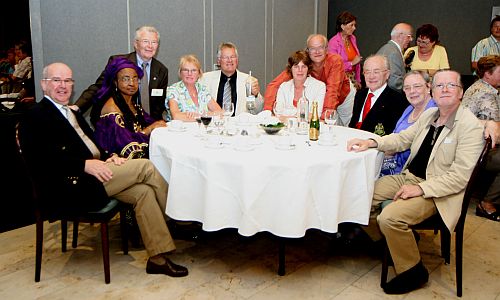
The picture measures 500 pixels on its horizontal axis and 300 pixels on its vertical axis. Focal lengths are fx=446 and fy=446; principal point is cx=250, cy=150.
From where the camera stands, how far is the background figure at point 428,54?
540 centimetres

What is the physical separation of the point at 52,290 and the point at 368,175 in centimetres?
199

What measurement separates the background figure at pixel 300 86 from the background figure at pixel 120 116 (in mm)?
1340

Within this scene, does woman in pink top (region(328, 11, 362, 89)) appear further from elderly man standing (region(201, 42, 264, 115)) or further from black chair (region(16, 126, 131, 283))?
black chair (region(16, 126, 131, 283))

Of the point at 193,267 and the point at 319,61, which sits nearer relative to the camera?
the point at 193,267

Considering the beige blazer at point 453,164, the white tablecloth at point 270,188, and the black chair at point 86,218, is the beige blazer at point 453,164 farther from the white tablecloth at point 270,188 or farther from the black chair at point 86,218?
the black chair at point 86,218

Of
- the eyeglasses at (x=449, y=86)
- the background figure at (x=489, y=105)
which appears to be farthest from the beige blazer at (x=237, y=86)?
the eyeglasses at (x=449, y=86)

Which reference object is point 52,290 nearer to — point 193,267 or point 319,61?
point 193,267

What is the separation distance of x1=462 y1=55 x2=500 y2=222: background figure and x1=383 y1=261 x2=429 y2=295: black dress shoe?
183 cm

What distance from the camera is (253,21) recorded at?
6039 millimetres

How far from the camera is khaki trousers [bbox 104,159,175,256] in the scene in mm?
2738

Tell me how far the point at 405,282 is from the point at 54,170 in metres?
2.16

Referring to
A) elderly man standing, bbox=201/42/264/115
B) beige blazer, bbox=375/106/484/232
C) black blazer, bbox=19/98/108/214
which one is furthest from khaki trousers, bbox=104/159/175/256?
elderly man standing, bbox=201/42/264/115

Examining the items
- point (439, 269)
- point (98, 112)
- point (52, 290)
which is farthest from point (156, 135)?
point (439, 269)

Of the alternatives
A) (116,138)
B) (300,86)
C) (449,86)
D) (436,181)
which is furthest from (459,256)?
(116,138)
